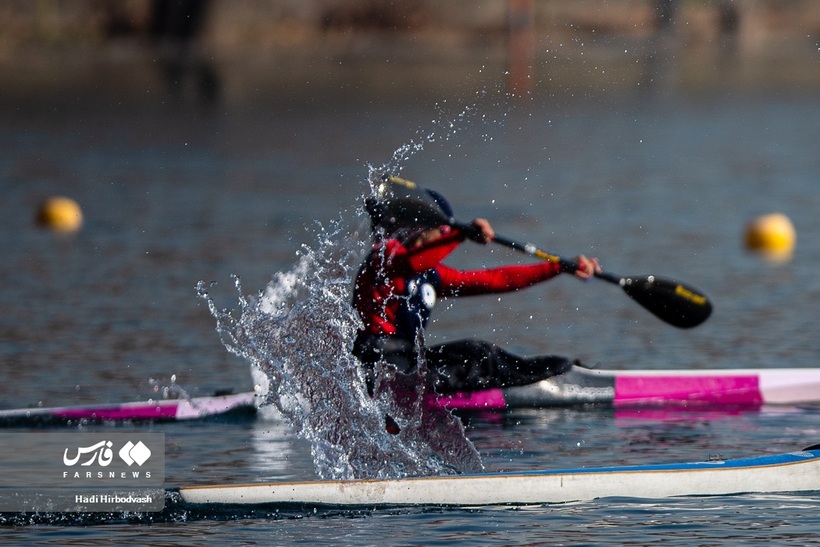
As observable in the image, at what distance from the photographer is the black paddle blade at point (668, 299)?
35.8 feet

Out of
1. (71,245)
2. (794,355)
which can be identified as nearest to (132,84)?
(71,245)

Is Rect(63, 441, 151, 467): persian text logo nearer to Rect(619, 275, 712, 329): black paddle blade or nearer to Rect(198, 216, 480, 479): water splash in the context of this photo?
Rect(198, 216, 480, 479): water splash

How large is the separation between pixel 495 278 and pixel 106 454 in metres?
2.47

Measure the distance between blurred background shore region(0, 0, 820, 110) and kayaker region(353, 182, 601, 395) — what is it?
33.0 m

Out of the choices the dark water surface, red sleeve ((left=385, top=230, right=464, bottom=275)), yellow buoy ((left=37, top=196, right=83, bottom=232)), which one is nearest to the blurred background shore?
the dark water surface

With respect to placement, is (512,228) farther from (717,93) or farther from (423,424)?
(717,93)

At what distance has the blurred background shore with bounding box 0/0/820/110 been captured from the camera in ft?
147

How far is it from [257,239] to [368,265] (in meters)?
9.18

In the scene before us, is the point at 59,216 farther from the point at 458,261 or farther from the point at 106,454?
the point at 106,454

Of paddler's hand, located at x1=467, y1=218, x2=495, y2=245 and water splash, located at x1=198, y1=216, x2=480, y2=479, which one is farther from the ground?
paddler's hand, located at x1=467, y1=218, x2=495, y2=245

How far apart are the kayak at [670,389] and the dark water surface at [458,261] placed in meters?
0.17

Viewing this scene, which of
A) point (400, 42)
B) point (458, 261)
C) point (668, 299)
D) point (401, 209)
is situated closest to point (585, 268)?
point (668, 299)

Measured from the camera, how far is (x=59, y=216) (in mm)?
19875

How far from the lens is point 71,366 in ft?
40.9
